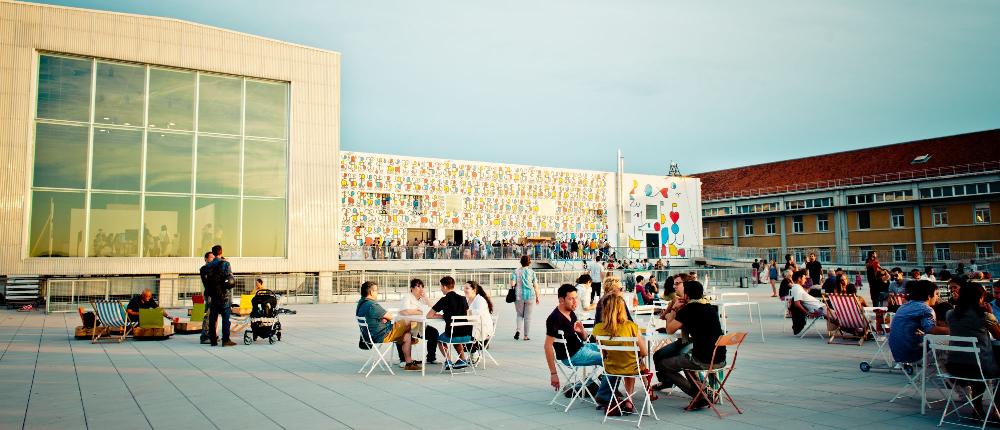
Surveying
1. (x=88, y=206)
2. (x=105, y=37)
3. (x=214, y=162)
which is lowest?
(x=88, y=206)

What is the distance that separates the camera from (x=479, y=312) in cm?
943

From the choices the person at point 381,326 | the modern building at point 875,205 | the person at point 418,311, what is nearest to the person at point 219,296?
the person at point 381,326

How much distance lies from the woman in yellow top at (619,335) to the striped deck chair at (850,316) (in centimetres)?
626

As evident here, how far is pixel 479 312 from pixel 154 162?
18.9 meters

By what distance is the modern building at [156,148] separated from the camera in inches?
877

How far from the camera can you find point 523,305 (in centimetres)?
1316

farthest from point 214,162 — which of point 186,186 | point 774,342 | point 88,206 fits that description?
point 774,342

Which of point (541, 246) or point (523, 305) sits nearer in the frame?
point (523, 305)

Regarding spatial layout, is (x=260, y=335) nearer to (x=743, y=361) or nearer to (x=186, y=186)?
(x=743, y=361)

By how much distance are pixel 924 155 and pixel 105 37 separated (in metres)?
58.6

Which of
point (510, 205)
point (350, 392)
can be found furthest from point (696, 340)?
point (510, 205)

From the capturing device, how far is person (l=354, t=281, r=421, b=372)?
30.4 feet

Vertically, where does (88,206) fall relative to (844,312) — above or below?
above

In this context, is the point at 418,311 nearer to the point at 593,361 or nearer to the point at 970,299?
the point at 593,361
